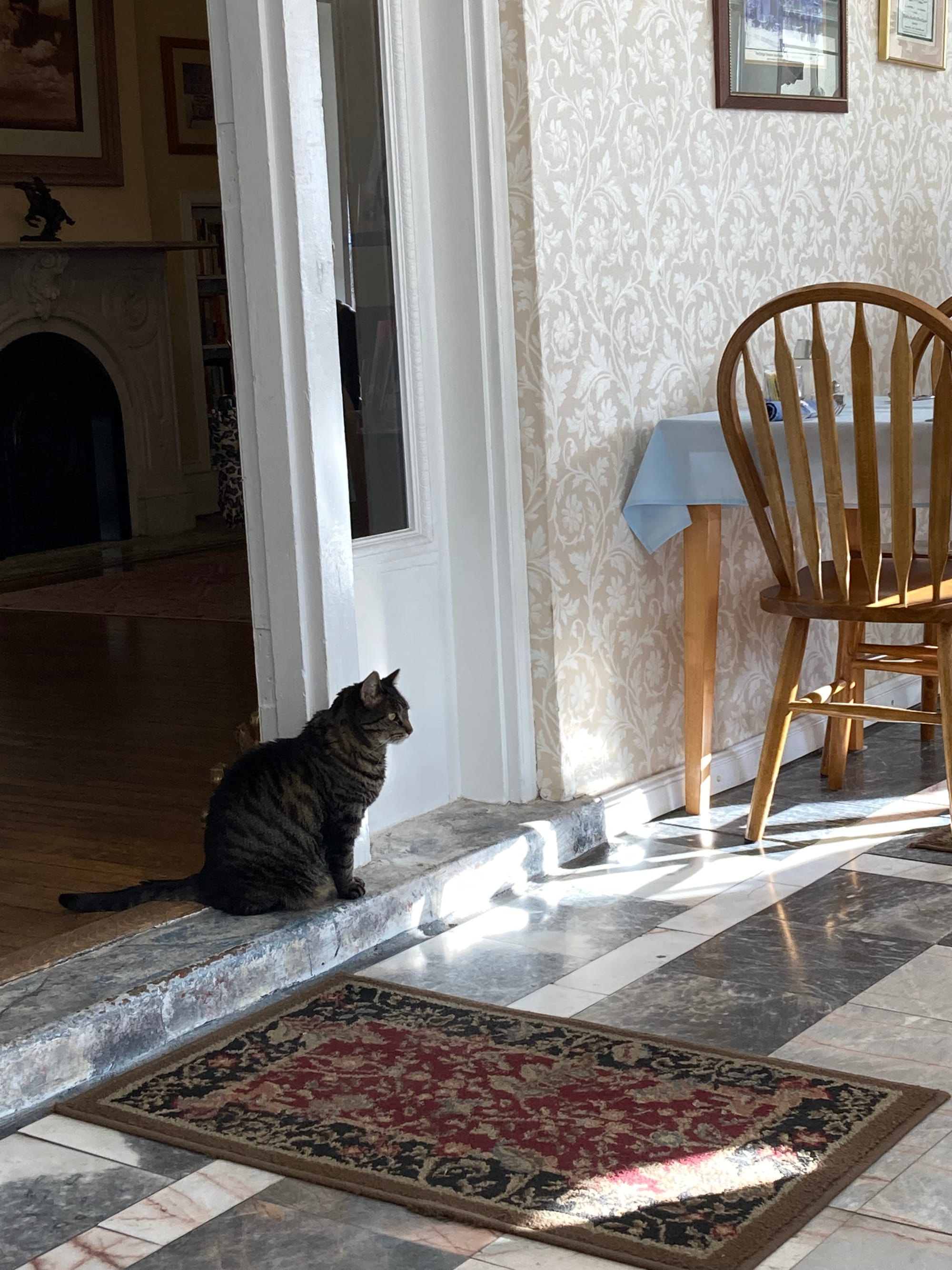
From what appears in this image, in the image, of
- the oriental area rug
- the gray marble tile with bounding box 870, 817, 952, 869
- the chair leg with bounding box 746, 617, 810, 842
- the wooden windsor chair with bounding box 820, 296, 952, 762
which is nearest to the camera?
the oriental area rug

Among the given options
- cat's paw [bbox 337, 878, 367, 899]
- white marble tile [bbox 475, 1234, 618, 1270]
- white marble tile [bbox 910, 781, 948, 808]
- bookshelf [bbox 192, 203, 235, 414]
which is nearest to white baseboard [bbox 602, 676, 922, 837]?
white marble tile [bbox 910, 781, 948, 808]

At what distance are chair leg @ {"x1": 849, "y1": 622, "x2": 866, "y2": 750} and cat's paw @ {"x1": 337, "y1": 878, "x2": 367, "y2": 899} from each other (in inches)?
51.9

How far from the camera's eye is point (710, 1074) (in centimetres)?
209

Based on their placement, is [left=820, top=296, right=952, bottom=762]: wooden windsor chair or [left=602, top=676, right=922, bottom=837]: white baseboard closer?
[left=602, top=676, right=922, bottom=837]: white baseboard

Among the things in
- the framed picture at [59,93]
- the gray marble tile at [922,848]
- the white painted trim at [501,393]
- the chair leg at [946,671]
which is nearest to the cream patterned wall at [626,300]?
the white painted trim at [501,393]

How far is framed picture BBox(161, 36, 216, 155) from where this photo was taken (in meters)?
8.33

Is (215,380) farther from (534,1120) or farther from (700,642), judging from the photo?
(534,1120)

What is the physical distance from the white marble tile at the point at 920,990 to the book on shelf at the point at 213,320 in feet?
22.9

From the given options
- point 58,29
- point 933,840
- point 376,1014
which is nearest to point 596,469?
point 933,840

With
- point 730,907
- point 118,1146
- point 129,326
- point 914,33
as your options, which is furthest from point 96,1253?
point 129,326

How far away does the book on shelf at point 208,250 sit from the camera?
8641mm

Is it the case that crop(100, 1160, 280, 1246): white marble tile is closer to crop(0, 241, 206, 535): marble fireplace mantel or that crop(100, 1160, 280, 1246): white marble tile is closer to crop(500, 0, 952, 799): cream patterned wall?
crop(500, 0, 952, 799): cream patterned wall

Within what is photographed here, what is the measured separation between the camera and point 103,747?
155 inches

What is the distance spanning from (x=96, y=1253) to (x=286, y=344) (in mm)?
1442
